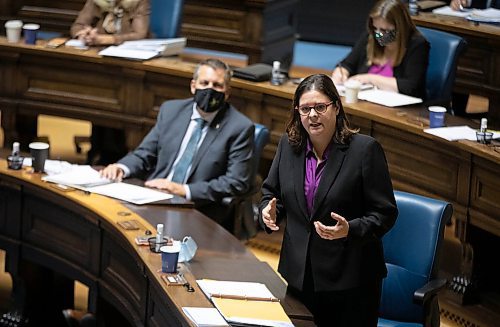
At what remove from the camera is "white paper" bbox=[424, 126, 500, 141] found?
551 cm

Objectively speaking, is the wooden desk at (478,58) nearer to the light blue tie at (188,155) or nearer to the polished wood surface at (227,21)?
the polished wood surface at (227,21)

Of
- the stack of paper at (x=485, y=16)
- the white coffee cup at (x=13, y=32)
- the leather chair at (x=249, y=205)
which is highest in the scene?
the stack of paper at (x=485, y=16)

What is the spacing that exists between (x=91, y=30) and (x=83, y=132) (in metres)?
1.74

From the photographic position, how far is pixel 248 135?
219 inches

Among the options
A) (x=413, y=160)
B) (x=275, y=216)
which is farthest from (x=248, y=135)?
(x=275, y=216)

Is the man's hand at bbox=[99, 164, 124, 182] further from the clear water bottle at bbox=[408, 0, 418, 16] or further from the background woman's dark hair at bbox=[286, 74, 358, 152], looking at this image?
the clear water bottle at bbox=[408, 0, 418, 16]

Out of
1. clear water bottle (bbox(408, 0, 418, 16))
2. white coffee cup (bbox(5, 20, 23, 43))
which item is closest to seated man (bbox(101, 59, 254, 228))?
white coffee cup (bbox(5, 20, 23, 43))

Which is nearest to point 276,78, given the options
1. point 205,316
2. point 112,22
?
point 112,22

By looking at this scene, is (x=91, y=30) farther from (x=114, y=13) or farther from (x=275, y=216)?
(x=275, y=216)

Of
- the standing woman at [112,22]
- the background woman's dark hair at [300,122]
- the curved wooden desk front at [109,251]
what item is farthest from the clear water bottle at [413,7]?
the background woman's dark hair at [300,122]

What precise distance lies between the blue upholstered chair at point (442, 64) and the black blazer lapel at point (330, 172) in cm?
246

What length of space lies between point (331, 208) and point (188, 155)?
5.83ft

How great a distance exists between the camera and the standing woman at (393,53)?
6.15m

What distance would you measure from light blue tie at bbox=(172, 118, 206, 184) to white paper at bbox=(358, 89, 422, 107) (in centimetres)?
102
